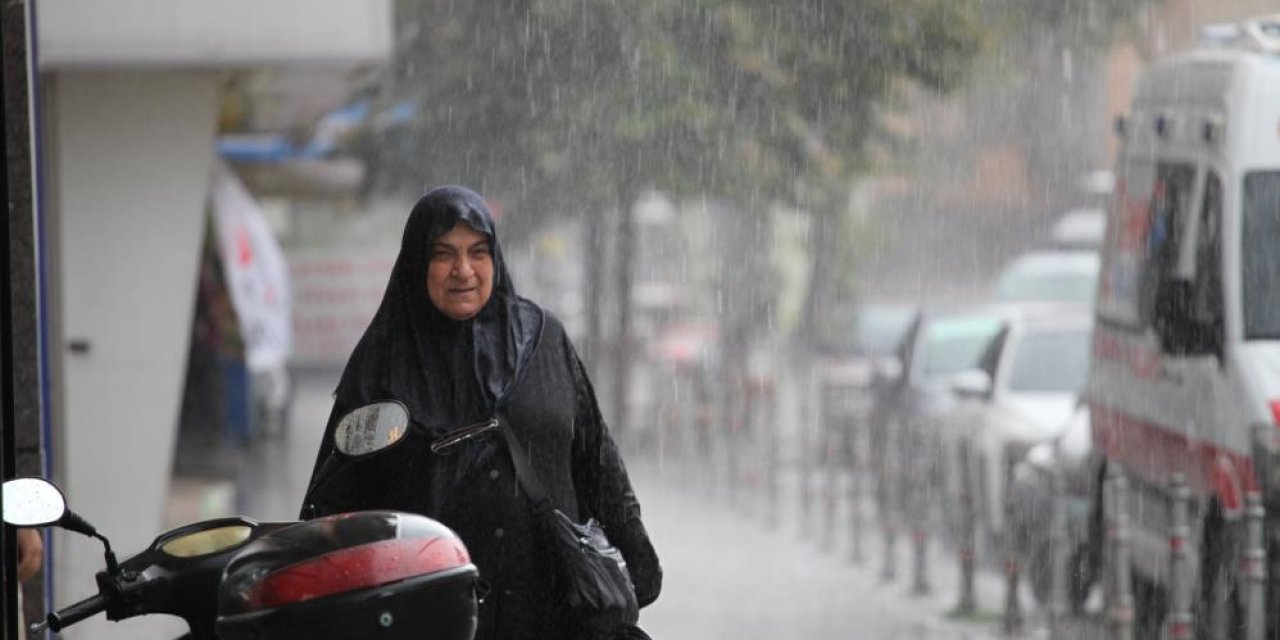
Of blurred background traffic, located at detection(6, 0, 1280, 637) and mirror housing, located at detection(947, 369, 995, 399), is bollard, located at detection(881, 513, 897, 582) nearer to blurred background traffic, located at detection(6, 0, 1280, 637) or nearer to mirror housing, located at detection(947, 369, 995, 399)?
blurred background traffic, located at detection(6, 0, 1280, 637)

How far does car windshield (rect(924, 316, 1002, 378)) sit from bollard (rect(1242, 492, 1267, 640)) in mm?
10071

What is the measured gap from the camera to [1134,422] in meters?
10.1

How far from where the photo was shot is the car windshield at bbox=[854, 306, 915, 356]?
2542 cm

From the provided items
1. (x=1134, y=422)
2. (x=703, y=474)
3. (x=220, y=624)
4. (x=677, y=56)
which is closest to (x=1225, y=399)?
(x=1134, y=422)

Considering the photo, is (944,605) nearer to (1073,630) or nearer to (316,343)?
(1073,630)

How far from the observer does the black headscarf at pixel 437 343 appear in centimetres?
397

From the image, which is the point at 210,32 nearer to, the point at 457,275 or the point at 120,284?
the point at 120,284

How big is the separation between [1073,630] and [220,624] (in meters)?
8.35

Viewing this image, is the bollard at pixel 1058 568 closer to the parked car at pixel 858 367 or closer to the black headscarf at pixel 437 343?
the black headscarf at pixel 437 343

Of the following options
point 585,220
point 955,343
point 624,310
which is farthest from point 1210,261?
point 585,220

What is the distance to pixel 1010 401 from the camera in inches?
540

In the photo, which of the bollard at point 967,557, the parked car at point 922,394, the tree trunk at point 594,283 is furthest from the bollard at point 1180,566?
the tree trunk at point 594,283

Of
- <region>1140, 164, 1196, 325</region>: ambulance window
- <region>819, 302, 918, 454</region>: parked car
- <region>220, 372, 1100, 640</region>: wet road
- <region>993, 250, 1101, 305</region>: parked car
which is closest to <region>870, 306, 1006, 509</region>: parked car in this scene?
<region>819, 302, 918, 454</region>: parked car

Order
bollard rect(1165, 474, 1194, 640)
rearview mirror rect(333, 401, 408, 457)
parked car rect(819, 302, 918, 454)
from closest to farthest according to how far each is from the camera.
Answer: rearview mirror rect(333, 401, 408, 457) → bollard rect(1165, 474, 1194, 640) → parked car rect(819, 302, 918, 454)
